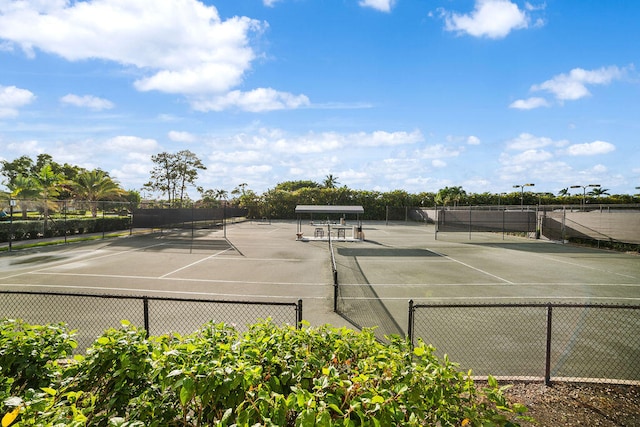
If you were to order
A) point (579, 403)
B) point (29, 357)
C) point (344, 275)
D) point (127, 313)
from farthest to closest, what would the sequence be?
point (344, 275) → point (127, 313) → point (579, 403) → point (29, 357)

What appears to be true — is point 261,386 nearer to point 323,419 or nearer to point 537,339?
point 323,419

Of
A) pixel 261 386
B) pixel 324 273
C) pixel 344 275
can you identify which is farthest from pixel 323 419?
pixel 324 273

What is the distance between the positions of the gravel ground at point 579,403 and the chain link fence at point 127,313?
4.59m

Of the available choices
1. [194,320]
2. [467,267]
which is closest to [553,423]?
[194,320]

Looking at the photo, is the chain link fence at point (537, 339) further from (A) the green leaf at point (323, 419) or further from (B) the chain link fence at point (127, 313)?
(A) the green leaf at point (323, 419)

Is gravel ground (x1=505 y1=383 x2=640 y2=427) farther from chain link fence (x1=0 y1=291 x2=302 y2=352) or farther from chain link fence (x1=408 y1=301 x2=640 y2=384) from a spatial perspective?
chain link fence (x1=0 y1=291 x2=302 y2=352)

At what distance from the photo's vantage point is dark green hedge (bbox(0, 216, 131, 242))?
2275 centimetres

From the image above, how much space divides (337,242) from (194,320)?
19370 millimetres

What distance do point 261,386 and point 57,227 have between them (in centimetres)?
3159

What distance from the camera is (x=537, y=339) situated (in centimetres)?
743

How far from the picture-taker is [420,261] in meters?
17.8

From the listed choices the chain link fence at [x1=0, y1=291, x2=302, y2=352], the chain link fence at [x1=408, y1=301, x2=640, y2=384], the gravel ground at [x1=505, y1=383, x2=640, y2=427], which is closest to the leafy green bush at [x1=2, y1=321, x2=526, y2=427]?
the gravel ground at [x1=505, y1=383, x2=640, y2=427]

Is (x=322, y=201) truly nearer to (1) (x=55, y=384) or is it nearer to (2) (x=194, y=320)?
(2) (x=194, y=320)

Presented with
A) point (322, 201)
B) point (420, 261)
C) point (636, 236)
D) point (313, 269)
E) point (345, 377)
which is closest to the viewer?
point (345, 377)
